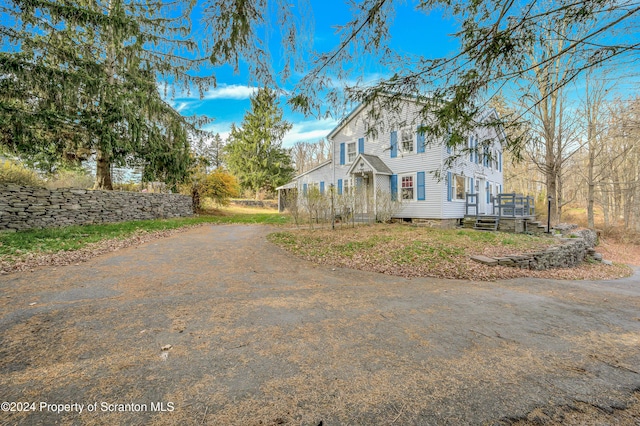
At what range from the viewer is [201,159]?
19016mm

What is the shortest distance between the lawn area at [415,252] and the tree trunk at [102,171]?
10.0 meters

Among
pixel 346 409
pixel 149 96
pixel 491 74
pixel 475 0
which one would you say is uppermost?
pixel 149 96

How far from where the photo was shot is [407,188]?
14.3 metres

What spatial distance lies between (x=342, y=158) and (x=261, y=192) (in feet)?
63.3

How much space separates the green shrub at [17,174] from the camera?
1055 centimetres

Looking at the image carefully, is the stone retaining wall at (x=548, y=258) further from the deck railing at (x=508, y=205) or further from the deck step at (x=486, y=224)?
the deck railing at (x=508, y=205)

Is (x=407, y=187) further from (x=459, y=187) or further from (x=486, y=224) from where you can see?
(x=486, y=224)

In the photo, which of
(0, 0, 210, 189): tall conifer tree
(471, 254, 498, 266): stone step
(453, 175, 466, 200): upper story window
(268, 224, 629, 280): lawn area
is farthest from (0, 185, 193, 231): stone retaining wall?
(453, 175, 466, 200): upper story window

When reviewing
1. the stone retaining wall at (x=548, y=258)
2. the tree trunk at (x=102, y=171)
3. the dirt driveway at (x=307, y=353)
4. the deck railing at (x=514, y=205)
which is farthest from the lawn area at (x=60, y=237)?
the deck railing at (x=514, y=205)

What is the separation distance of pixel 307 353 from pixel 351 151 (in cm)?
1504

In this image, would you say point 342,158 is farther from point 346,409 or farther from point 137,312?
point 346,409

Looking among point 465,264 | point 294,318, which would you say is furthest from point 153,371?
point 465,264

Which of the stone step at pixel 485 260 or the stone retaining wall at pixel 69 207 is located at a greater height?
the stone retaining wall at pixel 69 207

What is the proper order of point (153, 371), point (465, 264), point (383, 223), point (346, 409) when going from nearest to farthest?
point (346, 409) < point (153, 371) < point (465, 264) < point (383, 223)
